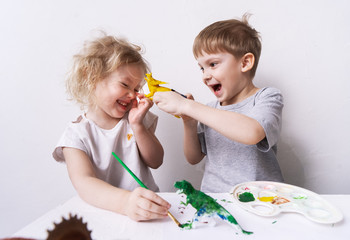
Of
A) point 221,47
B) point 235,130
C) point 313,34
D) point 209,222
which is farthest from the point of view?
point 313,34

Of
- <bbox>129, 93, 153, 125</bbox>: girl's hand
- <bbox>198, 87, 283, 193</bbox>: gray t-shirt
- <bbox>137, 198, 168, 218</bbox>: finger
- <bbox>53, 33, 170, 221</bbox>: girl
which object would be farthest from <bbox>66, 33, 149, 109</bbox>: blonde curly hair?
<bbox>137, 198, 168, 218</bbox>: finger

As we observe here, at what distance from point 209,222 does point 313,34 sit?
835 mm

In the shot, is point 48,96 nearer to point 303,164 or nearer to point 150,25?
point 150,25

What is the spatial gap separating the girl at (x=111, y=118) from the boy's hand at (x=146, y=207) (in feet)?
0.85

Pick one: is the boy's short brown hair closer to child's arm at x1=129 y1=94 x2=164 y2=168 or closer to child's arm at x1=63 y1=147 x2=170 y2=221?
child's arm at x1=129 y1=94 x2=164 y2=168

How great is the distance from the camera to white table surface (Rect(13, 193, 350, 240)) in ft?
1.22

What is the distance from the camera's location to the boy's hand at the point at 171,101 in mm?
619

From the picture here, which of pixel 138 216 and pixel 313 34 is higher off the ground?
pixel 313 34

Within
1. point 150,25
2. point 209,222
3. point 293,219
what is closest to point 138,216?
point 209,222

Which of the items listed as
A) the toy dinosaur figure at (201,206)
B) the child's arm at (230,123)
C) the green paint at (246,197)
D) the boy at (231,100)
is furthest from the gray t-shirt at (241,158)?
the toy dinosaur figure at (201,206)

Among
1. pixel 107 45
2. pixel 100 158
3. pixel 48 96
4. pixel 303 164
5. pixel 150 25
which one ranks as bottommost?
pixel 100 158

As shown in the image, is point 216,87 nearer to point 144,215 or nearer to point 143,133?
point 143,133

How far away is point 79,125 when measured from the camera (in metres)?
0.72

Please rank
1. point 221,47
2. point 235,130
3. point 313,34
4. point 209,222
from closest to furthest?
1. point 209,222
2. point 235,130
3. point 221,47
4. point 313,34
